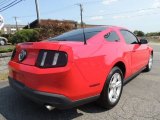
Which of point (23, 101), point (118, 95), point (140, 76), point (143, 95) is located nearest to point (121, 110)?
point (118, 95)

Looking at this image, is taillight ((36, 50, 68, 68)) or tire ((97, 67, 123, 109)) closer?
taillight ((36, 50, 68, 68))

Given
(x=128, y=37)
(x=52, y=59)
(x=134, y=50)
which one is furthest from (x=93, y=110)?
(x=128, y=37)

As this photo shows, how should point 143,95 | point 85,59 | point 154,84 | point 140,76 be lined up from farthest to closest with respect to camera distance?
1. point 140,76
2. point 154,84
3. point 143,95
4. point 85,59

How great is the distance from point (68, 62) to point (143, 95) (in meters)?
2.22

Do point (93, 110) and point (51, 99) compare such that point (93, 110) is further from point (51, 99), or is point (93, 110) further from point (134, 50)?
point (134, 50)

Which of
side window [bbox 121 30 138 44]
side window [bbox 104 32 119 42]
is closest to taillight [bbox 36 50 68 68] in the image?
side window [bbox 104 32 119 42]

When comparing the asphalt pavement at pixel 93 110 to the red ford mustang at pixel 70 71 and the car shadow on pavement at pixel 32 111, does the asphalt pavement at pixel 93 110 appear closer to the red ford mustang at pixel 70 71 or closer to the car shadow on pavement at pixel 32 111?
the car shadow on pavement at pixel 32 111

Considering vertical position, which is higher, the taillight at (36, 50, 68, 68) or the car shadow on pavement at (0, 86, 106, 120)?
the taillight at (36, 50, 68, 68)

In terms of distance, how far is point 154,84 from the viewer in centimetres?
553

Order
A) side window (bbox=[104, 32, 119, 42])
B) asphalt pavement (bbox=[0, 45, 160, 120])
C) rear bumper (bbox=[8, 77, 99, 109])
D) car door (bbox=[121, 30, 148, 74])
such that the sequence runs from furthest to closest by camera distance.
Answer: car door (bbox=[121, 30, 148, 74])
side window (bbox=[104, 32, 119, 42])
asphalt pavement (bbox=[0, 45, 160, 120])
rear bumper (bbox=[8, 77, 99, 109])

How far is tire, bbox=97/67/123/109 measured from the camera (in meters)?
3.81

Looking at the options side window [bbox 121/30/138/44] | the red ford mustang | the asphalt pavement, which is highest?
side window [bbox 121/30/138/44]

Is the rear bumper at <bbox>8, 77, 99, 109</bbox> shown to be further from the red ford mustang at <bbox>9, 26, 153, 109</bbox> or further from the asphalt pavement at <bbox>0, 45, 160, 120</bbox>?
the asphalt pavement at <bbox>0, 45, 160, 120</bbox>

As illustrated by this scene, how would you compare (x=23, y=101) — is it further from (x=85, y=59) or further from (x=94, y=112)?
(x=85, y=59)
